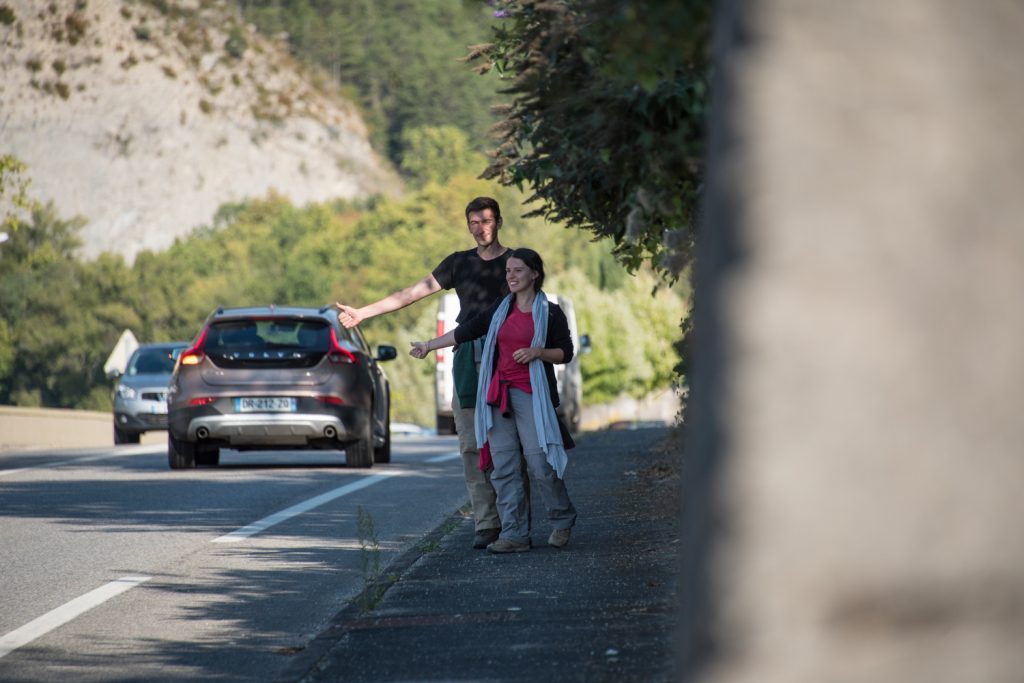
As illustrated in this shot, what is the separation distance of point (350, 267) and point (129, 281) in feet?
120

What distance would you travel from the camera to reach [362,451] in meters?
18.7

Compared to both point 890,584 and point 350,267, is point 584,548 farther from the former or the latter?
point 350,267

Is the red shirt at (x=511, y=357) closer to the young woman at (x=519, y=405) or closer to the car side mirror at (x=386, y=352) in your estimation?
the young woman at (x=519, y=405)

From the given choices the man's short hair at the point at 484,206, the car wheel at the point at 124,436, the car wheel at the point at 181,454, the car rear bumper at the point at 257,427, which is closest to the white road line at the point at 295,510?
the car rear bumper at the point at 257,427

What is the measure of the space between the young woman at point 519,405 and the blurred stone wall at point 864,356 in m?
6.93

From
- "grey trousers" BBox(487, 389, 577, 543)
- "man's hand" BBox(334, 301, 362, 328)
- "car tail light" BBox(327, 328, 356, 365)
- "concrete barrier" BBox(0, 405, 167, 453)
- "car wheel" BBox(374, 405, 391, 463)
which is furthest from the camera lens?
"concrete barrier" BBox(0, 405, 167, 453)

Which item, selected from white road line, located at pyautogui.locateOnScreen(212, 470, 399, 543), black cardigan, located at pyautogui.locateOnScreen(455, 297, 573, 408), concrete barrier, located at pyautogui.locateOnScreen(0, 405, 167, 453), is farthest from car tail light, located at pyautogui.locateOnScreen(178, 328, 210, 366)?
concrete barrier, located at pyautogui.locateOnScreen(0, 405, 167, 453)

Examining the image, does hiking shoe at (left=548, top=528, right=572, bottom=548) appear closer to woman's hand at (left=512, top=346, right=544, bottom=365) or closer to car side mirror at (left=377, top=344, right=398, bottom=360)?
woman's hand at (left=512, top=346, right=544, bottom=365)

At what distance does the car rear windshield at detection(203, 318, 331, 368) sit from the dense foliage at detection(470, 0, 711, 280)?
8.79m

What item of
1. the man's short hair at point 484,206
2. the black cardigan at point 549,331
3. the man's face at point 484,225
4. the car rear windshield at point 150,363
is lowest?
the car rear windshield at point 150,363

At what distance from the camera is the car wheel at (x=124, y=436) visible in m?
29.0

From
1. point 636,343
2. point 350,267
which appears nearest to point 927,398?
point 636,343

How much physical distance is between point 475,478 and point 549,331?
953mm

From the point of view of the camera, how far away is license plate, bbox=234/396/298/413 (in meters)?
18.3
